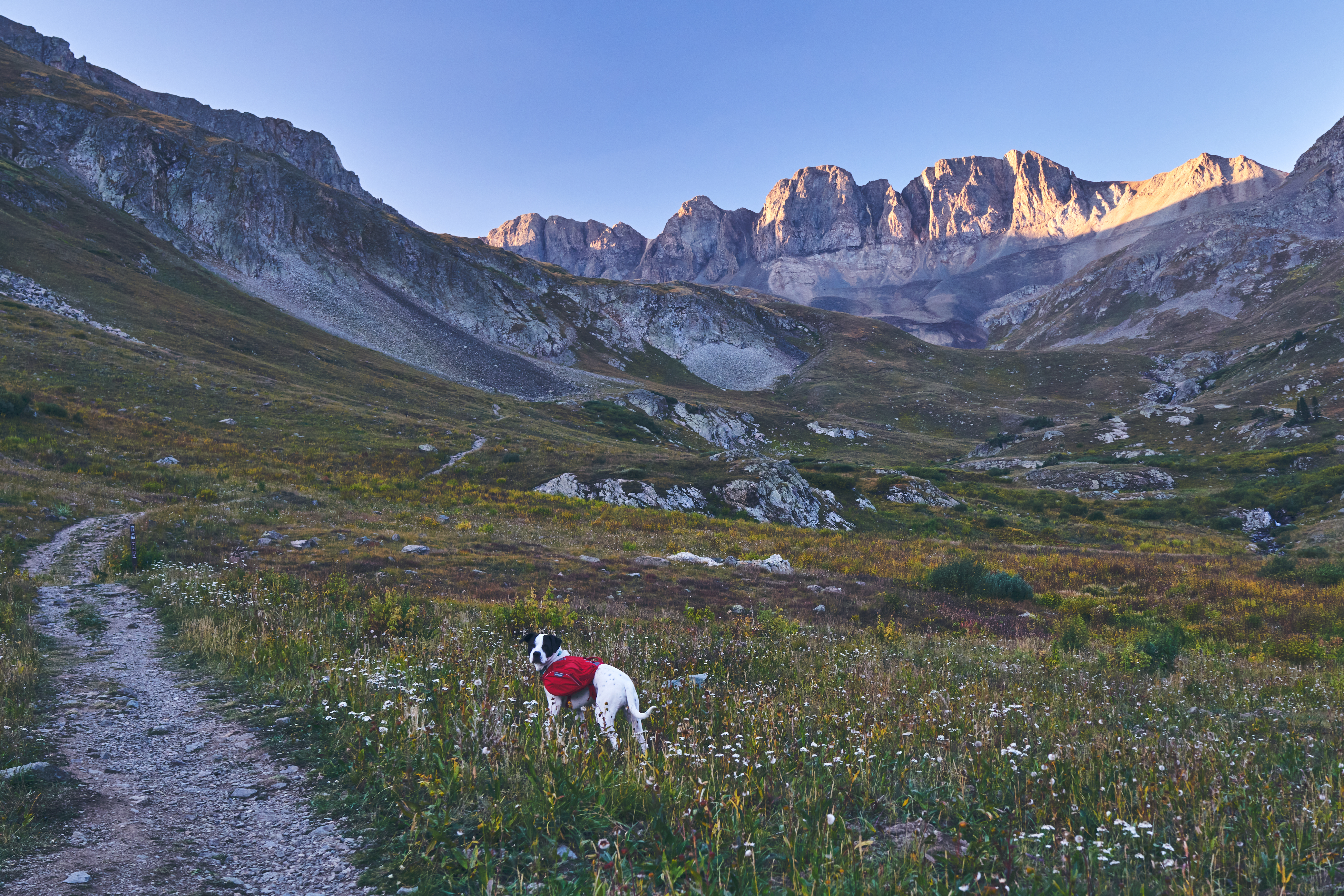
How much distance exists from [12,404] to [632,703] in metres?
43.0

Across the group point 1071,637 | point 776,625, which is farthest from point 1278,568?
point 776,625

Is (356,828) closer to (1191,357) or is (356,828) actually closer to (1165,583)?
(1165,583)

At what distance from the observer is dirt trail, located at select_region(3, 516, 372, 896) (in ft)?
13.6

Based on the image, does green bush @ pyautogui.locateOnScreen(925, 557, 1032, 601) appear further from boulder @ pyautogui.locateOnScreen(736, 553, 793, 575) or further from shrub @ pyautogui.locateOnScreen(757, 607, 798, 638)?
shrub @ pyautogui.locateOnScreen(757, 607, 798, 638)

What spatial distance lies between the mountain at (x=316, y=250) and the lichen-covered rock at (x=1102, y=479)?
3052 inches

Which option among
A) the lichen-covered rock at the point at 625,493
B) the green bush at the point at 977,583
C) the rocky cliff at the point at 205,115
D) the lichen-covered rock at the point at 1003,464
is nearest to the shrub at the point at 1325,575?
the green bush at the point at 977,583

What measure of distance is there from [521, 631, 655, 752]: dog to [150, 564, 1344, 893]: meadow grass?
0.74 ft

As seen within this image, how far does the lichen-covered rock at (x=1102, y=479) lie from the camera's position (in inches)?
2945

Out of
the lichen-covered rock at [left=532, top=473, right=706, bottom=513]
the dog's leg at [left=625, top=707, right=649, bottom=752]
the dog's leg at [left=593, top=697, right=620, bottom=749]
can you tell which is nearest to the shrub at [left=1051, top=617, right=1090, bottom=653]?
the dog's leg at [left=625, top=707, right=649, bottom=752]

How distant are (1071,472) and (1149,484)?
849 centimetres

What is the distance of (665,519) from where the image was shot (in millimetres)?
37719

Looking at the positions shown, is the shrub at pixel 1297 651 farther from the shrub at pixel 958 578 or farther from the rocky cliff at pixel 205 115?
the rocky cliff at pixel 205 115

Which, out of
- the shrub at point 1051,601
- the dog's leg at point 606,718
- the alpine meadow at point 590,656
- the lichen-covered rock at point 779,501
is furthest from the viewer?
the lichen-covered rock at point 779,501

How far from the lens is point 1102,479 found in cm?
7750
